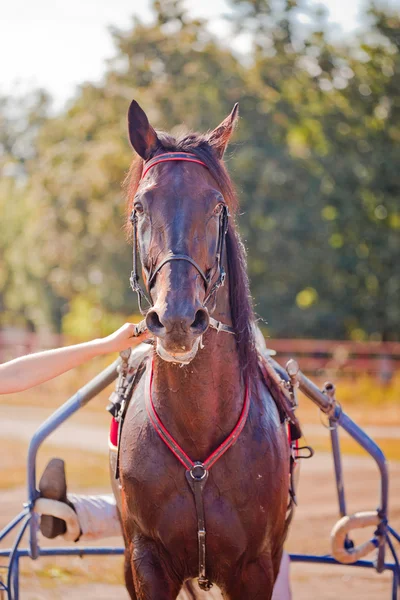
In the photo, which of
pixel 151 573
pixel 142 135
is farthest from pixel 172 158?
pixel 151 573

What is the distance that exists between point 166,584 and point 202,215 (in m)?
1.32

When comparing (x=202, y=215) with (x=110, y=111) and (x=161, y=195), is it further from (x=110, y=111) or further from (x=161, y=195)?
(x=110, y=111)

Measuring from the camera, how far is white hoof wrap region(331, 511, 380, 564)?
172 inches

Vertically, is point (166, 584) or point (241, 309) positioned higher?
point (241, 309)

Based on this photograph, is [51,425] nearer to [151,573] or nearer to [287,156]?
[151,573]

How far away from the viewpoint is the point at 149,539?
307 cm

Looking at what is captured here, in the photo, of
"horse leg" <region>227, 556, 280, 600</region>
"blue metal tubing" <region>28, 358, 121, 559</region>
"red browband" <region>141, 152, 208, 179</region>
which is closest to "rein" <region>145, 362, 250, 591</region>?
"horse leg" <region>227, 556, 280, 600</region>

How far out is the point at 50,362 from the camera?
3.08 metres

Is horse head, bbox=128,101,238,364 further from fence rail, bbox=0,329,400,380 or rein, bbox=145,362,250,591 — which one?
fence rail, bbox=0,329,400,380

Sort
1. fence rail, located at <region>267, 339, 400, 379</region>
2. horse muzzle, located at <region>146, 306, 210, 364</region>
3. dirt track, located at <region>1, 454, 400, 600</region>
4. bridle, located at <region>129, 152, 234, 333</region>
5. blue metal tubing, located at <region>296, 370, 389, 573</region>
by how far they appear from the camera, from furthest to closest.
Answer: fence rail, located at <region>267, 339, 400, 379</region> → dirt track, located at <region>1, 454, 400, 600</region> → blue metal tubing, located at <region>296, 370, 389, 573</region> → bridle, located at <region>129, 152, 234, 333</region> → horse muzzle, located at <region>146, 306, 210, 364</region>

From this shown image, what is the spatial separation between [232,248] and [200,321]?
1.87 ft

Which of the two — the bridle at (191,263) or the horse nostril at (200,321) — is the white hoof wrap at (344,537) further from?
the horse nostril at (200,321)

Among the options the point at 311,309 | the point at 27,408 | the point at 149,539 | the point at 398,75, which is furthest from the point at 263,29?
the point at 149,539

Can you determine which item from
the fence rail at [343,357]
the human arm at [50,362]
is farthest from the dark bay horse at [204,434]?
the fence rail at [343,357]
